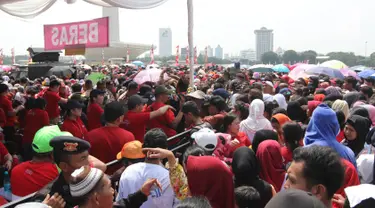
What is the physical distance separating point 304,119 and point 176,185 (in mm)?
3632

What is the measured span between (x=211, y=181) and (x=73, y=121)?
10.1 feet

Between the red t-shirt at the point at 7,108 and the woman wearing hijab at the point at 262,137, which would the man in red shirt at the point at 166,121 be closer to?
the woman wearing hijab at the point at 262,137

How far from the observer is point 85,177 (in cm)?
218

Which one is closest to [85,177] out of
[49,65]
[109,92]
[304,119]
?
[304,119]

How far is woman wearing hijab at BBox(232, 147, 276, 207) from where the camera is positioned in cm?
296

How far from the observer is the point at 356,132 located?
4.31m

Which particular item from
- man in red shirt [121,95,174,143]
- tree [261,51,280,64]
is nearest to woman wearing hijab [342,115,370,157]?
man in red shirt [121,95,174,143]

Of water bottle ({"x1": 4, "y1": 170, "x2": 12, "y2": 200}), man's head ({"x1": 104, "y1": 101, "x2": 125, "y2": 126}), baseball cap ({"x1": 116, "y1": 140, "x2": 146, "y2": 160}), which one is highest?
man's head ({"x1": 104, "y1": 101, "x2": 125, "y2": 126})

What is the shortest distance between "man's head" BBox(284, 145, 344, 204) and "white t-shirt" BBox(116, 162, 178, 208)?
44.1 inches

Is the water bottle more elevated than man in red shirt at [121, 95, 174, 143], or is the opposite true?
man in red shirt at [121, 95, 174, 143]

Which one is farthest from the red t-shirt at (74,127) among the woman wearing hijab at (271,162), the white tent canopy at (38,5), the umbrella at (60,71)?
the umbrella at (60,71)

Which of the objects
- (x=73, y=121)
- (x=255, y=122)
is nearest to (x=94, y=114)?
(x=73, y=121)

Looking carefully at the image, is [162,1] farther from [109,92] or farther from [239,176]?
[239,176]

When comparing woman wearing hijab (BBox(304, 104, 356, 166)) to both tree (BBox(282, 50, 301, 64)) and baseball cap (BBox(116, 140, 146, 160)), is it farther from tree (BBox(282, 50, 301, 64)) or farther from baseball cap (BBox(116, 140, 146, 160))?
tree (BBox(282, 50, 301, 64))
